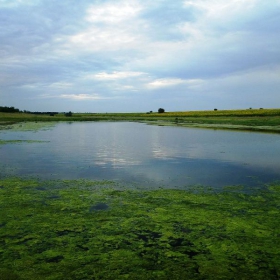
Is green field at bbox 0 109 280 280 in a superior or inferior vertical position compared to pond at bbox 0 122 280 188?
inferior

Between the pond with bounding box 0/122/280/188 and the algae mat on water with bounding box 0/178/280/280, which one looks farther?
the pond with bounding box 0/122/280/188

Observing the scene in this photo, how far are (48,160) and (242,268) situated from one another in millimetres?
14682

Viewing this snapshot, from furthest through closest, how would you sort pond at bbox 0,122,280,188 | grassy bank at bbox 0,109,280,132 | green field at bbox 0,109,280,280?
grassy bank at bbox 0,109,280,132, pond at bbox 0,122,280,188, green field at bbox 0,109,280,280

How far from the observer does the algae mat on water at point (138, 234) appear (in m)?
5.51

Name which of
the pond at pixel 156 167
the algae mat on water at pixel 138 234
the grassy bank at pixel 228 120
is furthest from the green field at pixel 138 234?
the grassy bank at pixel 228 120

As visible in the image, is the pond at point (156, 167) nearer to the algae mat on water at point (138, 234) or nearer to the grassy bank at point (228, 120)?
the algae mat on water at point (138, 234)

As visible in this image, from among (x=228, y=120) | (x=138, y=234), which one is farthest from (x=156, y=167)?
(x=228, y=120)

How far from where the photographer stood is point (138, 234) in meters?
7.09

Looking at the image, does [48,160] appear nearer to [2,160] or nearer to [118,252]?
[2,160]

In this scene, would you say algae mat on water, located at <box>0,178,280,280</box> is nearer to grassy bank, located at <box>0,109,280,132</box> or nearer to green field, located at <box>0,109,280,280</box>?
green field, located at <box>0,109,280,280</box>

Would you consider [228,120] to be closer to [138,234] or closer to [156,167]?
[156,167]

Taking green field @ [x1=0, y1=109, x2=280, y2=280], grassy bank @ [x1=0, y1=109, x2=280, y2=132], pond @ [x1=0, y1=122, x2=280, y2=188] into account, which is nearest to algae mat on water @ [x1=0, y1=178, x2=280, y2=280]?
green field @ [x1=0, y1=109, x2=280, y2=280]

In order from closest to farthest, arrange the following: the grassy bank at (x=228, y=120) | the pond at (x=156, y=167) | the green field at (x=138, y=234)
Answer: the green field at (x=138, y=234)
the pond at (x=156, y=167)
the grassy bank at (x=228, y=120)

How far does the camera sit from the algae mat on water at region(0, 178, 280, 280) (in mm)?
5508
